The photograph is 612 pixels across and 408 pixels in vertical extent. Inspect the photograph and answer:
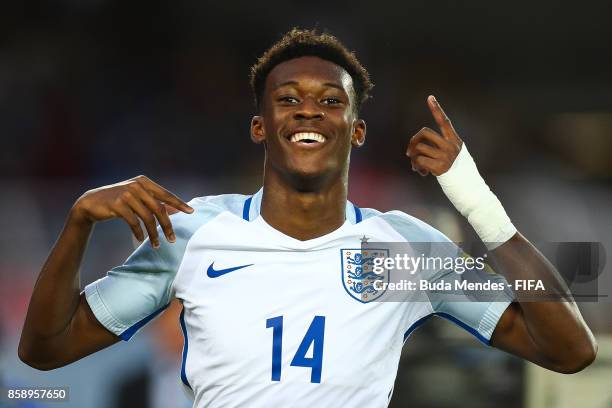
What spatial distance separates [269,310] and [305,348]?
0.45 ft

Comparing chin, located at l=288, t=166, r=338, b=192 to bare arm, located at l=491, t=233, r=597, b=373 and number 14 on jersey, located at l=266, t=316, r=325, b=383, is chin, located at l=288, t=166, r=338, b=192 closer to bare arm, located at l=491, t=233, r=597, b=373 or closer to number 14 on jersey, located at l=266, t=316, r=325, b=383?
number 14 on jersey, located at l=266, t=316, r=325, b=383

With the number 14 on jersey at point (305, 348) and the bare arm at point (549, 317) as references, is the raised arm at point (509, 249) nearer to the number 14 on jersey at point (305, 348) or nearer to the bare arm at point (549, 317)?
the bare arm at point (549, 317)

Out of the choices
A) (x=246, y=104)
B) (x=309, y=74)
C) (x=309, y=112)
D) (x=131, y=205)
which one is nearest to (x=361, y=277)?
(x=309, y=112)

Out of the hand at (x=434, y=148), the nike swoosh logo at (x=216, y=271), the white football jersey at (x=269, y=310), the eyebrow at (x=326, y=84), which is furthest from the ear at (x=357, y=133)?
the nike swoosh logo at (x=216, y=271)

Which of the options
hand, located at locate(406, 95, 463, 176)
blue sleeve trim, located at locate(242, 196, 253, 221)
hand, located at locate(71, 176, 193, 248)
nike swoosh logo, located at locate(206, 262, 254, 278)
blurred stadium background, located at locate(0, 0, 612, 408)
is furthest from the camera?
blurred stadium background, located at locate(0, 0, 612, 408)

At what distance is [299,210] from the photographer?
2.38 metres

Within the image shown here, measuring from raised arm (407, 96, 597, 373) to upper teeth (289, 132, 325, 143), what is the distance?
0.89ft

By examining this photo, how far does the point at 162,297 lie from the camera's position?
232cm

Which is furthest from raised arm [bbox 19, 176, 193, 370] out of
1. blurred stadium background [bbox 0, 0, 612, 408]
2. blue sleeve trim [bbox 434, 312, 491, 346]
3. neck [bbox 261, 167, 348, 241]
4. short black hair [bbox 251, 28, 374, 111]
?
blurred stadium background [bbox 0, 0, 612, 408]

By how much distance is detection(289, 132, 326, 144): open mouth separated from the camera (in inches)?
91.2

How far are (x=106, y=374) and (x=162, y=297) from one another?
59.9 inches

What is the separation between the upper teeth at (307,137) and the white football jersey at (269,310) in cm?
25

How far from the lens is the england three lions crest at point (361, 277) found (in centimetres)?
229

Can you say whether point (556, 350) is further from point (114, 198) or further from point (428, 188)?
point (428, 188)
